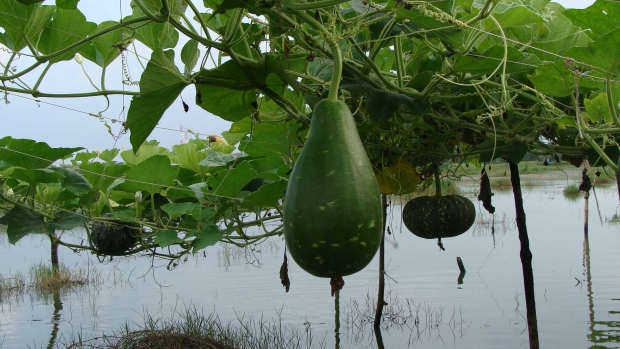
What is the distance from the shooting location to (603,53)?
111 cm

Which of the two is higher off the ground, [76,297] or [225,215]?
[225,215]

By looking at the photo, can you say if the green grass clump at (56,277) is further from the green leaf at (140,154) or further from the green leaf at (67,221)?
the green leaf at (67,221)

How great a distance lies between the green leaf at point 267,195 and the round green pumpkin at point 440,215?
2.58 feet

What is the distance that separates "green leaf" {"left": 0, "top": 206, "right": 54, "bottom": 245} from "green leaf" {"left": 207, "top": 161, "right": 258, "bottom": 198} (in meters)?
0.58

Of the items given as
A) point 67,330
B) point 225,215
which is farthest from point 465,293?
point 225,215

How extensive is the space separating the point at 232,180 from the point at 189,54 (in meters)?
0.54

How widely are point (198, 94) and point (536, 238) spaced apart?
A: 342 inches

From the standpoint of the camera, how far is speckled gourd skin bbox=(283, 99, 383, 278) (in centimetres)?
78

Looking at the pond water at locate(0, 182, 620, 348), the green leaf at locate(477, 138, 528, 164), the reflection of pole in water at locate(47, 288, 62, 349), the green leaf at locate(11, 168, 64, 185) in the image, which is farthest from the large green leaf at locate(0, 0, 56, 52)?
the reflection of pole in water at locate(47, 288, 62, 349)

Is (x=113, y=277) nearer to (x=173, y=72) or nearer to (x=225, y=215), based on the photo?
(x=225, y=215)

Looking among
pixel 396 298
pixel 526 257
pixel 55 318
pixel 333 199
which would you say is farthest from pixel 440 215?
pixel 55 318

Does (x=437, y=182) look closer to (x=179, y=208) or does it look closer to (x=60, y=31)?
(x=179, y=208)

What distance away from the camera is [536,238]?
923 centimetres

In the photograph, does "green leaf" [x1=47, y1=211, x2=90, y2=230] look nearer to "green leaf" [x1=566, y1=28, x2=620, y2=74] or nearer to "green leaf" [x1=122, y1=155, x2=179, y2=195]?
"green leaf" [x1=122, y1=155, x2=179, y2=195]
